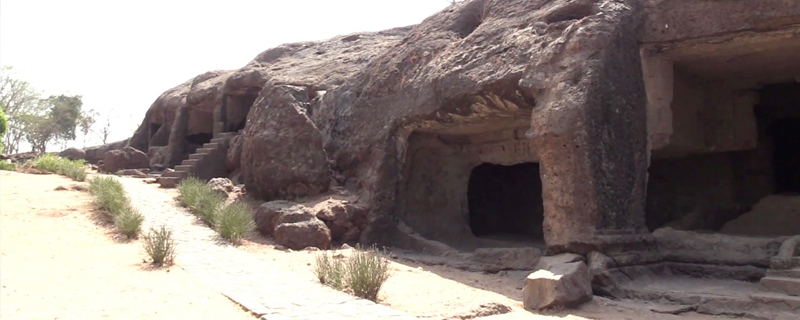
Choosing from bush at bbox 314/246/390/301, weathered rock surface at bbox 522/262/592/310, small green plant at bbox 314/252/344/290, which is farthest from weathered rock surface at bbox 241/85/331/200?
weathered rock surface at bbox 522/262/592/310

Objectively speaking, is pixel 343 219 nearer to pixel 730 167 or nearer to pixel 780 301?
pixel 730 167

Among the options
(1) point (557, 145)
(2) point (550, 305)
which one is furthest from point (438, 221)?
(2) point (550, 305)

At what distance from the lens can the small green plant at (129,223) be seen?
9.83 metres

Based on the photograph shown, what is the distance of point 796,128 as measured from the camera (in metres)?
10.7

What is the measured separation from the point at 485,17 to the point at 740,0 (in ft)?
13.2

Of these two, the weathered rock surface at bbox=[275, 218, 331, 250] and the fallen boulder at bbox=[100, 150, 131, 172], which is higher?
the fallen boulder at bbox=[100, 150, 131, 172]

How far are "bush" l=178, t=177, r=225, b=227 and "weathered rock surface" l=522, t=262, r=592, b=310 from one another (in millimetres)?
5848

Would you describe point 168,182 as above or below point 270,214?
above

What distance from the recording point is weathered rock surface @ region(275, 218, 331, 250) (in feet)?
32.1

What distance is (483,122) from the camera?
10023 millimetres

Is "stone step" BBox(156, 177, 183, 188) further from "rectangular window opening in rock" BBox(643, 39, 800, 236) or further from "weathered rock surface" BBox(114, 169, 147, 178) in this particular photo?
"rectangular window opening in rock" BBox(643, 39, 800, 236)

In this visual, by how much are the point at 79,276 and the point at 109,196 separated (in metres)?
4.09

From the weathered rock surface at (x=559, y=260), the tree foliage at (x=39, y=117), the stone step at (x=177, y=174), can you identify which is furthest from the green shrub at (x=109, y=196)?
the tree foliage at (x=39, y=117)

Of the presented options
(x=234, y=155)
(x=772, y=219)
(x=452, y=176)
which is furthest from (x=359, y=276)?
(x=234, y=155)
